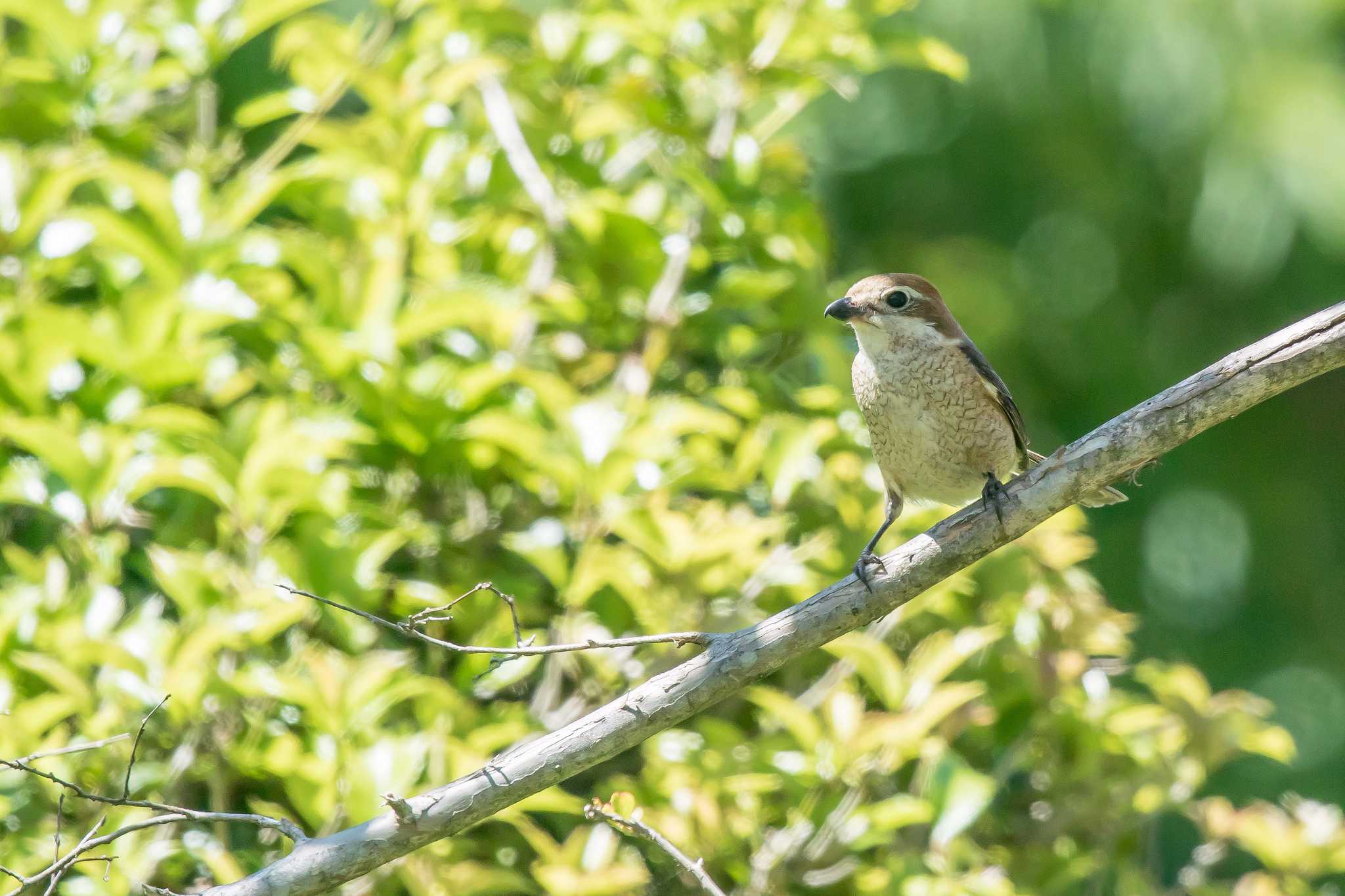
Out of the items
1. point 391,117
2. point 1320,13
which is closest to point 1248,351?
point 391,117

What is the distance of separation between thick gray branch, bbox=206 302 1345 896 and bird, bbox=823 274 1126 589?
632mm

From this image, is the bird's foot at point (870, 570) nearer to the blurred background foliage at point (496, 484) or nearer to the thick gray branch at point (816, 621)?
the thick gray branch at point (816, 621)

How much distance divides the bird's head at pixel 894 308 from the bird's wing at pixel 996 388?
0.06 m

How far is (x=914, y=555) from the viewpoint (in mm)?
2322

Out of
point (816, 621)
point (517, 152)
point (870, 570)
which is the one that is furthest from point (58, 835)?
point (517, 152)

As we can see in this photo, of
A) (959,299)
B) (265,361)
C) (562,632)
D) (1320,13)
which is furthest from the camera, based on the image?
(959,299)

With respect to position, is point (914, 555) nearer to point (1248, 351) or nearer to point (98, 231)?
point (1248, 351)

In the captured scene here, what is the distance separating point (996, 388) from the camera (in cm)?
316

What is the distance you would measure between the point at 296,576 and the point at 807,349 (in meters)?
1.52

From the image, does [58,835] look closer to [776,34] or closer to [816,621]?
[816,621]

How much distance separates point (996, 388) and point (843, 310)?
0.45m

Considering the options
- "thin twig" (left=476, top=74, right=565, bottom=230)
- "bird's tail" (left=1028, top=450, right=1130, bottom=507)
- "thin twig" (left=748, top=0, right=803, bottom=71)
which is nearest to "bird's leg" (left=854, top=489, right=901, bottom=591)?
"bird's tail" (left=1028, top=450, right=1130, bottom=507)

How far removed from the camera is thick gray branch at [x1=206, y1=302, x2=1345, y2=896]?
6.57 feet

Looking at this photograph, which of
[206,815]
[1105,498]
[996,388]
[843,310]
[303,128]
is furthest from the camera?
[303,128]
